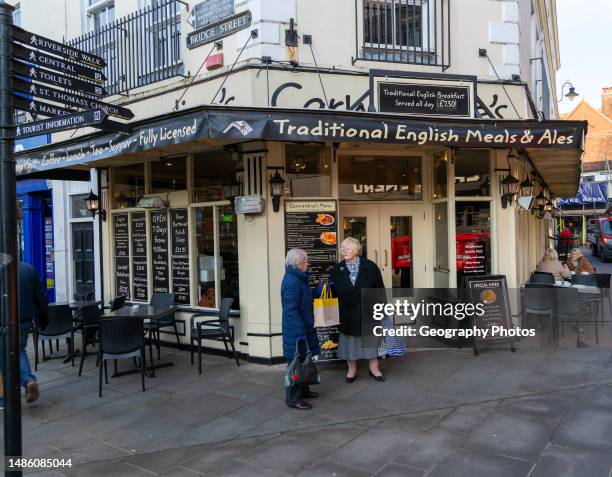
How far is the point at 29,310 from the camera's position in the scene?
5832mm

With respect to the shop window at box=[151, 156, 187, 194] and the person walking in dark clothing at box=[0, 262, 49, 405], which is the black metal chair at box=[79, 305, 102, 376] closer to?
the person walking in dark clothing at box=[0, 262, 49, 405]

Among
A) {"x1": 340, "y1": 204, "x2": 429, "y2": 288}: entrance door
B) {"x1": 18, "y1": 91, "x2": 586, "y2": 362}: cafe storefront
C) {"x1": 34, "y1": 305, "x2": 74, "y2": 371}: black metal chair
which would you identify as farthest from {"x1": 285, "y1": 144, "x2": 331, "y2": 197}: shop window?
{"x1": 34, "y1": 305, "x2": 74, "y2": 371}: black metal chair

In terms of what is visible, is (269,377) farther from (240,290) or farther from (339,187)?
(339,187)

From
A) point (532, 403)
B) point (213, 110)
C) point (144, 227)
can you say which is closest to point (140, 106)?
point (144, 227)

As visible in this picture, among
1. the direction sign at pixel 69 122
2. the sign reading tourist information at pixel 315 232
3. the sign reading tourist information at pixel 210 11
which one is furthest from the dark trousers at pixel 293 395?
the sign reading tourist information at pixel 210 11

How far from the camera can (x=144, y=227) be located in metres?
8.85

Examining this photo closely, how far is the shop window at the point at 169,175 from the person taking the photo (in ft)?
27.1

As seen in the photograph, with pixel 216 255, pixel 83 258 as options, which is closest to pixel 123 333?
pixel 216 255

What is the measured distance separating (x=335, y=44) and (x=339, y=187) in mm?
2034

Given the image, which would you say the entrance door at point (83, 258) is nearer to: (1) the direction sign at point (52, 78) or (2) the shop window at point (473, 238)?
(1) the direction sign at point (52, 78)

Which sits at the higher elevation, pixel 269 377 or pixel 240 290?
pixel 240 290

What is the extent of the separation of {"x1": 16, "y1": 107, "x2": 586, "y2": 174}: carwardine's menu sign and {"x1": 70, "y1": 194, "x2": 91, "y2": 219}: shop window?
4105mm

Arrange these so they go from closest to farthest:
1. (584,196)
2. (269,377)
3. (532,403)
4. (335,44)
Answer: (532,403), (269,377), (335,44), (584,196)

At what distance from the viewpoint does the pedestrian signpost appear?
329cm
